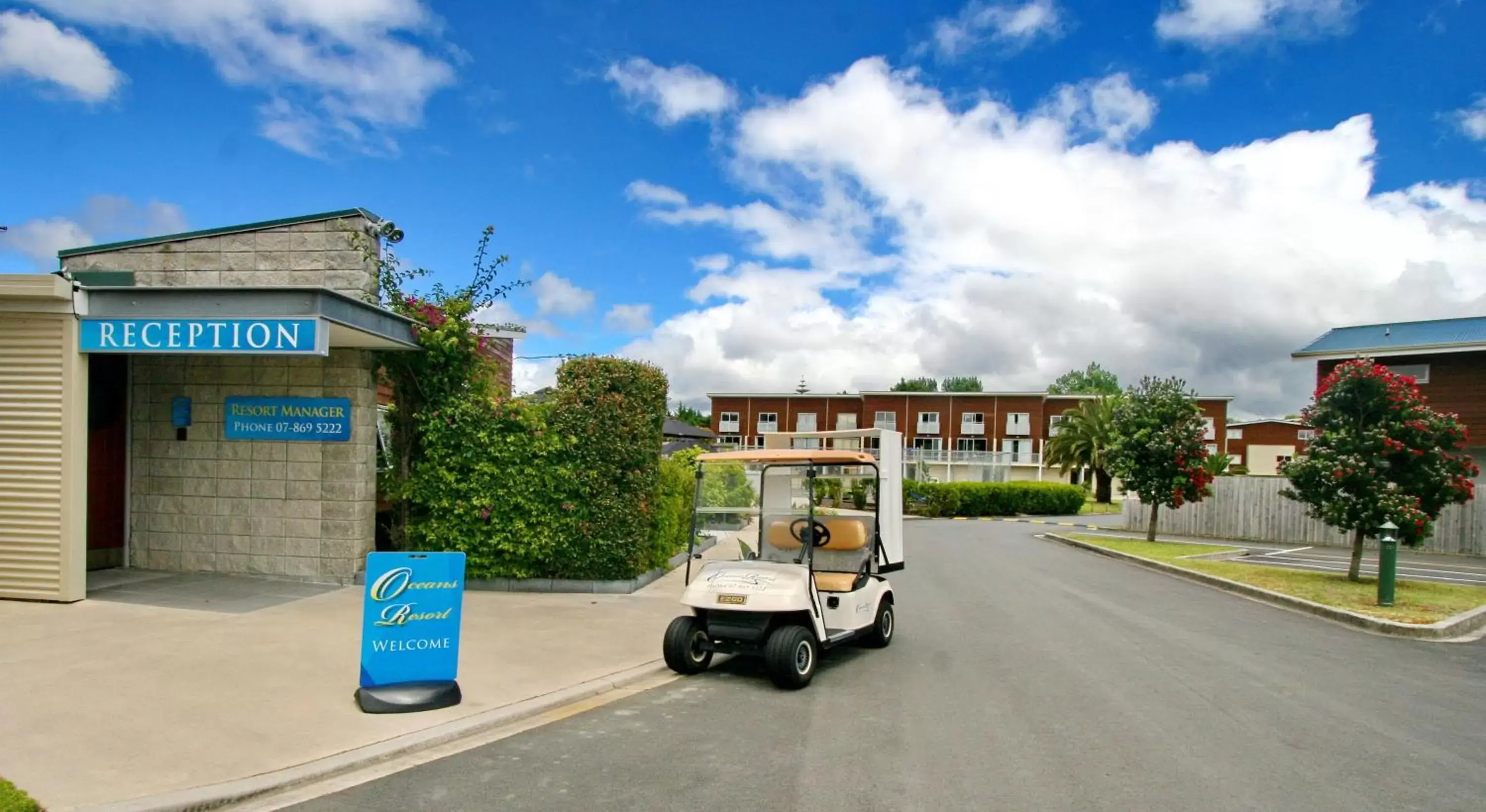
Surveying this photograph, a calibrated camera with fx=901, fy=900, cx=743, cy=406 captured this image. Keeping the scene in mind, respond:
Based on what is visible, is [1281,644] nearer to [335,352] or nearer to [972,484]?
[335,352]

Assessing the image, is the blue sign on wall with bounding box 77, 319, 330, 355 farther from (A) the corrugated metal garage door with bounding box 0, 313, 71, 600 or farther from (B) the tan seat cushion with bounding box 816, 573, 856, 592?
(B) the tan seat cushion with bounding box 816, 573, 856, 592

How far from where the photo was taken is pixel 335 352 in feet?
37.5

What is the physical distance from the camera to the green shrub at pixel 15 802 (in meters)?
4.37

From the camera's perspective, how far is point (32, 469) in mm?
9547

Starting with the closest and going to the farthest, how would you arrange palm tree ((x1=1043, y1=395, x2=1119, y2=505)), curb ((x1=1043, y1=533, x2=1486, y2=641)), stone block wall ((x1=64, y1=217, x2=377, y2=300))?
curb ((x1=1043, y1=533, x2=1486, y2=641)) → stone block wall ((x1=64, y1=217, x2=377, y2=300)) → palm tree ((x1=1043, y1=395, x2=1119, y2=505))

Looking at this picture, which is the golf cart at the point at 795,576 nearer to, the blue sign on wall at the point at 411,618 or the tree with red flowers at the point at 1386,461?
the blue sign on wall at the point at 411,618

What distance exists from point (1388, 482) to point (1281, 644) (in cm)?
641

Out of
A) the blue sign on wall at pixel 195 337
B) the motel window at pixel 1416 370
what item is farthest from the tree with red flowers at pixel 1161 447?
the blue sign on wall at pixel 195 337

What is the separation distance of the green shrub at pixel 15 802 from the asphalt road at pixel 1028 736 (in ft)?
4.09

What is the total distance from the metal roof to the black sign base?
90.1 ft

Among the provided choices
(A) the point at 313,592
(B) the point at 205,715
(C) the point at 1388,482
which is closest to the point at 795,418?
(C) the point at 1388,482

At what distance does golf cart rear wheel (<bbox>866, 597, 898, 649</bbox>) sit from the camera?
369 inches

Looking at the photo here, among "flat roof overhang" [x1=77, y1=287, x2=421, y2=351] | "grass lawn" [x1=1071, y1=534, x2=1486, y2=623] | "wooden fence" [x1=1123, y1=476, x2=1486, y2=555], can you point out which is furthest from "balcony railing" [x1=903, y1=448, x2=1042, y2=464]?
"flat roof overhang" [x1=77, y1=287, x2=421, y2=351]

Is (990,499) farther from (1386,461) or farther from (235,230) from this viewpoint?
(235,230)
